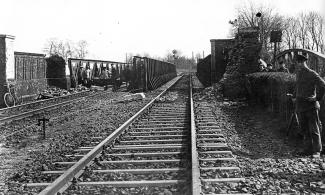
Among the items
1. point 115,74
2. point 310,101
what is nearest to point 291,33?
point 115,74

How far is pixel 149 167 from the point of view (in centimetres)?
540

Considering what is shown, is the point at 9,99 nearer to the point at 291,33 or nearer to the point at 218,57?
the point at 218,57

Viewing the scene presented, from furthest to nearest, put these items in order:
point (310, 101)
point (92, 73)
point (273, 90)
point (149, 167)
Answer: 1. point (92, 73)
2. point (273, 90)
3. point (310, 101)
4. point (149, 167)

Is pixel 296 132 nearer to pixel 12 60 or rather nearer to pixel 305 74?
pixel 305 74

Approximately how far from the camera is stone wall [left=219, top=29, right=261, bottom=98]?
1548 cm

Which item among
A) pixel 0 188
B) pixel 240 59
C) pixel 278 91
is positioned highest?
pixel 240 59

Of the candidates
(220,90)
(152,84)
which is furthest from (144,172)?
(152,84)

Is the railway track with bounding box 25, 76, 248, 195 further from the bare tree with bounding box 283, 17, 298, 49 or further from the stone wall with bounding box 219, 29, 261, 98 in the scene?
the bare tree with bounding box 283, 17, 298, 49

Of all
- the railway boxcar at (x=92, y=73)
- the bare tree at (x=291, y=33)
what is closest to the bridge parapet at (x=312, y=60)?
the railway boxcar at (x=92, y=73)

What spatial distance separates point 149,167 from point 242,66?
11.1 meters

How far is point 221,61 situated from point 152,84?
16.3ft

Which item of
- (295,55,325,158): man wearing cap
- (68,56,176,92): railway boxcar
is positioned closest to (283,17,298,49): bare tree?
(68,56,176,92): railway boxcar

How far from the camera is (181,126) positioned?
897 cm

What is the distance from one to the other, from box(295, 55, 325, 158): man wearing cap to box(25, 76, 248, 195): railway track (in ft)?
4.59
